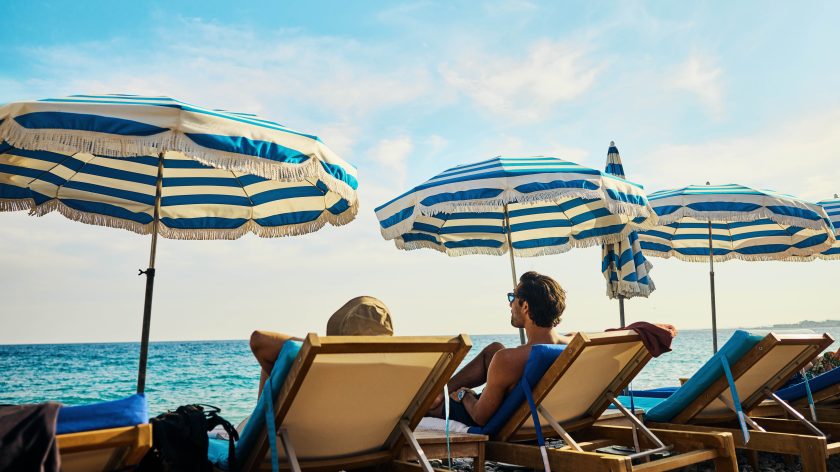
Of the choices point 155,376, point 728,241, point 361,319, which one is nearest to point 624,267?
point 728,241

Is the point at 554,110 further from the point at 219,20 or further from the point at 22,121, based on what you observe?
the point at 22,121

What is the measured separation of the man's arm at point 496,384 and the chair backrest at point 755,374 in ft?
3.66

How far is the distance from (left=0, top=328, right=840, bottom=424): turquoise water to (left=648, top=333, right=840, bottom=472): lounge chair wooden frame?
1198cm

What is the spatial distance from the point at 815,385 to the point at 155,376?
84.0 ft

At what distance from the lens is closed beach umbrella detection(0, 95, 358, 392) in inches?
116

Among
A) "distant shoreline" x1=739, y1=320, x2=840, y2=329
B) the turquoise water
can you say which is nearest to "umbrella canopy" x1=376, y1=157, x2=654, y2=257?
the turquoise water

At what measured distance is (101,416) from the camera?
175 cm

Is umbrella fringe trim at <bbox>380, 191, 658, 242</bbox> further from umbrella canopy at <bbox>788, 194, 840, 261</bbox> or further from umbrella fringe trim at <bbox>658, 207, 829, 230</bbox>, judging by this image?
umbrella canopy at <bbox>788, 194, 840, 261</bbox>

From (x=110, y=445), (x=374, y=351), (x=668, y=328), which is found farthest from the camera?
(x=668, y=328)

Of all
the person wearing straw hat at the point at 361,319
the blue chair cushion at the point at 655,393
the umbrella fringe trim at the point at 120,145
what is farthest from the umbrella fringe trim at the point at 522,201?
the person wearing straw hat at the point at 361,319

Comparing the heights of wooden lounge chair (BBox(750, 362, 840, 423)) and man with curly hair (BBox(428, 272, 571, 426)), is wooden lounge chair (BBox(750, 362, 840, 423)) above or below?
below

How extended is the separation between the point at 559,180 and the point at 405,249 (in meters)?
2.06

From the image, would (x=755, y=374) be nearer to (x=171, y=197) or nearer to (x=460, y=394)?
(x=460, y=394)

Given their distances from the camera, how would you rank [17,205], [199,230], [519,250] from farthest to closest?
[519,250], [199,230], [17,205]
